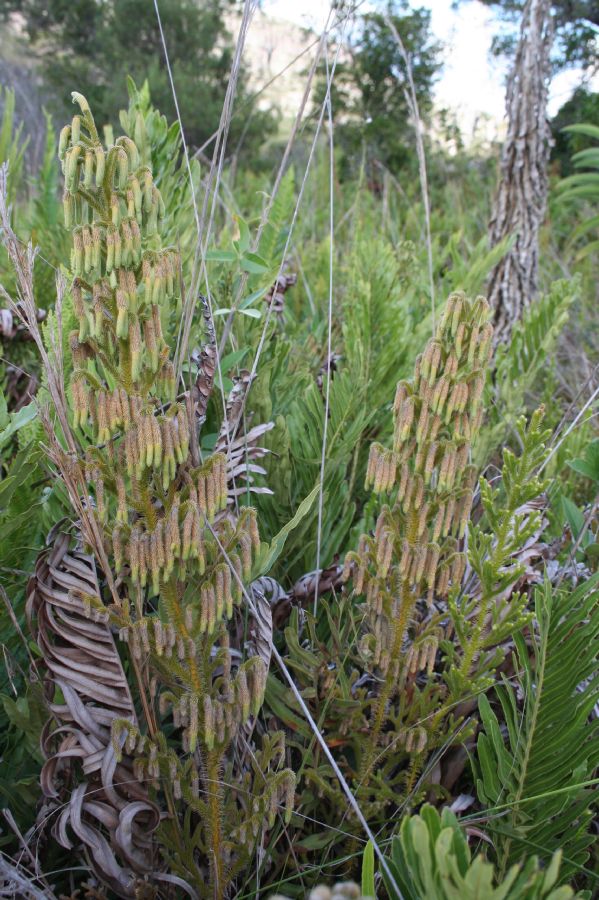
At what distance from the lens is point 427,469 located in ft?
2.52

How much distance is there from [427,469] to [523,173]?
1.95 meters

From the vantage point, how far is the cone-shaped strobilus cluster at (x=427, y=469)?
2.47 feet

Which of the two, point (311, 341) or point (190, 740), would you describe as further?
point (311, 341)

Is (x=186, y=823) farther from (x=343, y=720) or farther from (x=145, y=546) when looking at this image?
(x=145, y=546)

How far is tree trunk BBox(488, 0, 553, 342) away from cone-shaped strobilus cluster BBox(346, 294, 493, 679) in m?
1.62

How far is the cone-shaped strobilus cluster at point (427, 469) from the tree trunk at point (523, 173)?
1.62 m

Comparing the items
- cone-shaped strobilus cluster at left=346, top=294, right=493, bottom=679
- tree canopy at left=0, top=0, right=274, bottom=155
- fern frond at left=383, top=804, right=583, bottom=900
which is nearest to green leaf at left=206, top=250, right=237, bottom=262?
cone-shaped strobilus cluster at left=346, top=294, right=493, bottom=679

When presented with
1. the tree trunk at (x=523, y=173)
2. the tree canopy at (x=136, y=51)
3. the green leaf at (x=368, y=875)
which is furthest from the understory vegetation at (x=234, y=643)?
the tree canopy at (x=136, y=51)

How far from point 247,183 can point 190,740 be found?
13.4ft

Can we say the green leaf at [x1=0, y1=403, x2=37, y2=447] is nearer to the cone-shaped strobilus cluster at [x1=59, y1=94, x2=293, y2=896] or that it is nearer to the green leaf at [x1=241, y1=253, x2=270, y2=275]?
the cone-shaped strobilus cluster at [x1=59, y1=94, x2=293, y2=896]

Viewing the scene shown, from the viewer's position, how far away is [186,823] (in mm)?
832

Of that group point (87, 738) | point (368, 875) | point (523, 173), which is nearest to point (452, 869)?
point (368, 875)

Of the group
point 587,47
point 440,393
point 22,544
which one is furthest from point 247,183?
point 587,47

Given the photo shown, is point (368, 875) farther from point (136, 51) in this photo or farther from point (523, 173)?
point (136, 51)
